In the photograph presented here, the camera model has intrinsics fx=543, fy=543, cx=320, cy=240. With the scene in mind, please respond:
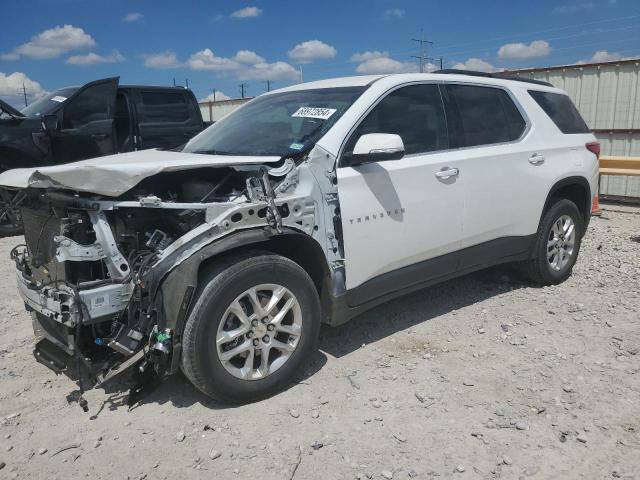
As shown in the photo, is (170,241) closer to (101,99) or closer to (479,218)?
(479,218)

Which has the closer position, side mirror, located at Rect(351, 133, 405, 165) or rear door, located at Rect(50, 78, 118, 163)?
side mirror, located at Rect(351, 133, 405, 165)

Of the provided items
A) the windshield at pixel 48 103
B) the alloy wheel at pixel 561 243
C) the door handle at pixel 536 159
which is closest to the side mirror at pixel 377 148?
the door handle at pixel 536 159

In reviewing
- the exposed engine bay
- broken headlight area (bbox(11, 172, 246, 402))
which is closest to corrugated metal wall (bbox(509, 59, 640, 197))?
the exposed engine bay

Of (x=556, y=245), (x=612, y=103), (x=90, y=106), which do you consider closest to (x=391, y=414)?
(x=556, y=245)

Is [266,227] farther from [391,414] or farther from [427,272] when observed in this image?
[427,272]

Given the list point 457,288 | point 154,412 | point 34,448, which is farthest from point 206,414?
point 457,288

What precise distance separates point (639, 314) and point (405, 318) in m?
1.93

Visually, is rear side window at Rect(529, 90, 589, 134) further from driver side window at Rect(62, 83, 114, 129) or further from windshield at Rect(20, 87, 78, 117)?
windshield at Rect(20, 87, 78, 117)

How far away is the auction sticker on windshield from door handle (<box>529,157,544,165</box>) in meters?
1.95

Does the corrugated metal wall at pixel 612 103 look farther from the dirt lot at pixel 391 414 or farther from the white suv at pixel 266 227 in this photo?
the white suv at pixel 266 227

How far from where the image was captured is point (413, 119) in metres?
3.90

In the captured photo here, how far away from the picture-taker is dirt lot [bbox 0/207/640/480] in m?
2.69

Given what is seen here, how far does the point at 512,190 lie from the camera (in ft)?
14.6

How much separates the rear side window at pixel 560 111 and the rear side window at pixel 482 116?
1.42 feet
